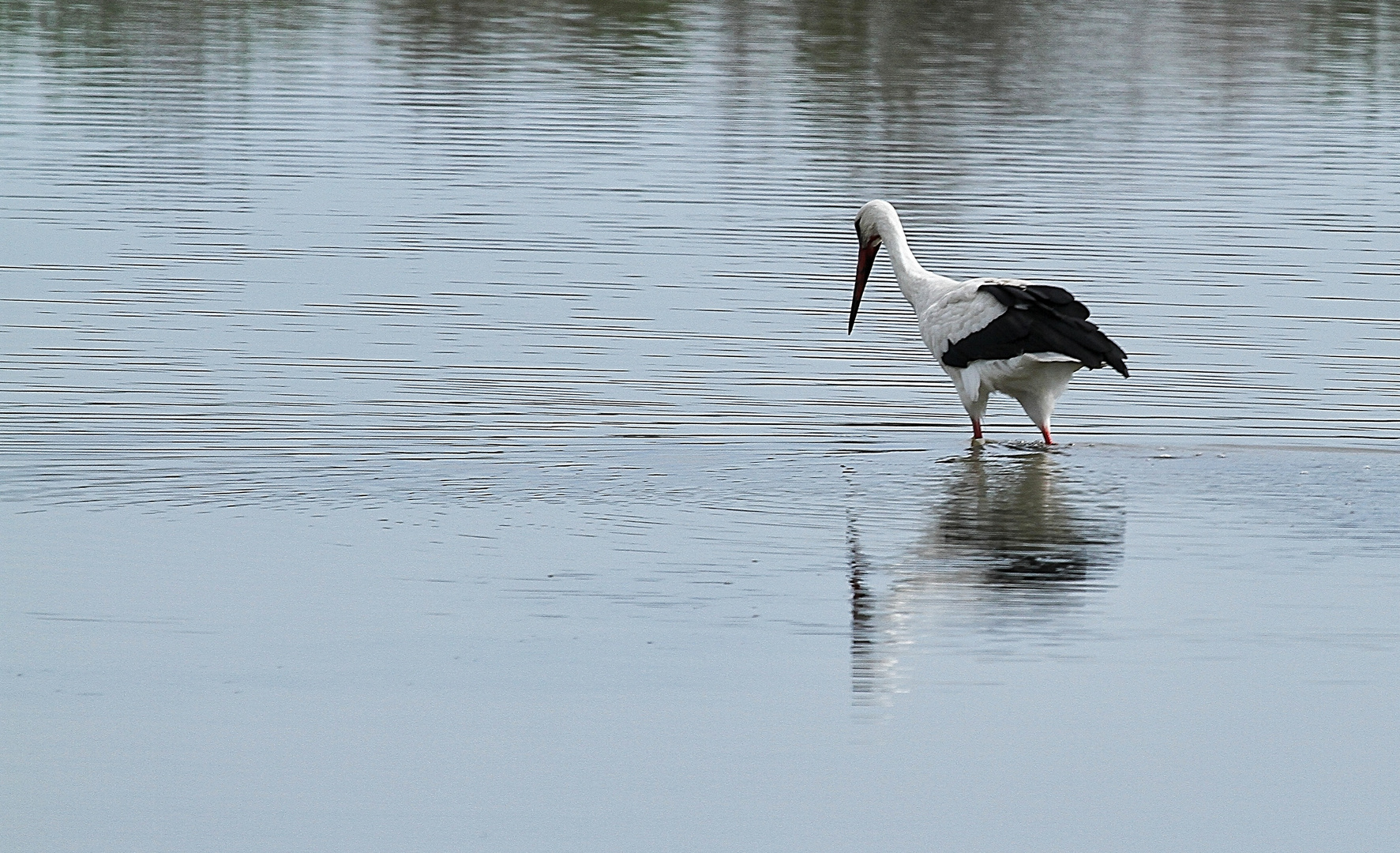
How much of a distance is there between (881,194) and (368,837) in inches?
680

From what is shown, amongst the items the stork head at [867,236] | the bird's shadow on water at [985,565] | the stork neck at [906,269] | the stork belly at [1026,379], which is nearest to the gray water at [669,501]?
the bird's shadow on water at [985,565]

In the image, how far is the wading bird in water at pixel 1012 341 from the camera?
1307 cm

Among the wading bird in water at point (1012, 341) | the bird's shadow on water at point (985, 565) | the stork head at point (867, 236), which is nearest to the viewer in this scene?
the bird's shadow on water at point (985, 565)

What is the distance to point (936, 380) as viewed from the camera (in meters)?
15.7

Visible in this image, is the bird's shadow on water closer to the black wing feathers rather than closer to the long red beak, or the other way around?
Answer: the black wing feathers

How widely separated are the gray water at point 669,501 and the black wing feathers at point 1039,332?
1.76 feet

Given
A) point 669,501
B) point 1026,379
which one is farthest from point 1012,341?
point 669,501

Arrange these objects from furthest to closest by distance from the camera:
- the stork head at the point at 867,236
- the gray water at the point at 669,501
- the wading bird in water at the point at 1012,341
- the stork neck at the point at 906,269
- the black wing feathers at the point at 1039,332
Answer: the stork head at the point at 867,236 → the stork neck at the point at 906,269 → the wading bird in water at the point at 1012,341 → the black wing feathers at the point at 1039,332 → the gray water at the point at 669,501

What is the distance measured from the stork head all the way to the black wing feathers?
1761 mm

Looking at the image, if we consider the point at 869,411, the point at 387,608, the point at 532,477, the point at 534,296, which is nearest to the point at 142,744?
the point at 387,608

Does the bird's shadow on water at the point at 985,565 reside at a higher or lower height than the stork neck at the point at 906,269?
lower

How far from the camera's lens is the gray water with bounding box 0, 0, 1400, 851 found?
25.7 feet

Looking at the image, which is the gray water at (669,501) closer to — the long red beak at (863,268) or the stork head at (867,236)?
the long red beak at (863,268)

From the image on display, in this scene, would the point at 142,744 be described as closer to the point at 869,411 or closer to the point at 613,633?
the point at 613,633
